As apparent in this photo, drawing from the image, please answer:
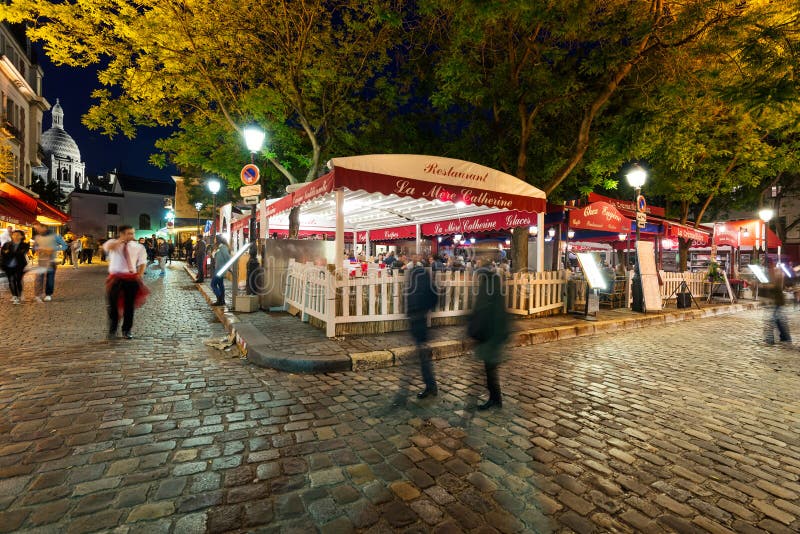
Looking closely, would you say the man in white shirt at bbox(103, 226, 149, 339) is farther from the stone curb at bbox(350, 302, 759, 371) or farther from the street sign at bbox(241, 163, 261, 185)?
the stone curb at bbox(350, 302, 759, 371)

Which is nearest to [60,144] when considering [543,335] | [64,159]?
[64,159]

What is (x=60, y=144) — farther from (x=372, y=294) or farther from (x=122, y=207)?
(x=372, y=294)

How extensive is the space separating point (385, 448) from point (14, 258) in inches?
448

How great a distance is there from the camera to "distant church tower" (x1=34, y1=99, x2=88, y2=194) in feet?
231

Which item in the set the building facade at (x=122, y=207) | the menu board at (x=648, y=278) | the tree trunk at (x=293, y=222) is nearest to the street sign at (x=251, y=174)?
the tree trunk at (x=293, y=222)

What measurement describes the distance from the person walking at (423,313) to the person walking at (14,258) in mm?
10639

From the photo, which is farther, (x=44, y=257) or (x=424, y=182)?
(x=44, y=257)

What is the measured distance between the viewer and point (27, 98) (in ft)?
82.2

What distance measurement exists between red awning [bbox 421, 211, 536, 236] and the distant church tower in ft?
274

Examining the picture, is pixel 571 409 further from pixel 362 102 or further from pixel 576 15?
pixel 362 102

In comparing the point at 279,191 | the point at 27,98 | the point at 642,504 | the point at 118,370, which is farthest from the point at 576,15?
the point at 27,98

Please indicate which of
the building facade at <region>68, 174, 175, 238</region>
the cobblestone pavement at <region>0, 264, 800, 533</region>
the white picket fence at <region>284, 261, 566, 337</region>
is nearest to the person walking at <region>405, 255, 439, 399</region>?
the cobblestone pavement at <region>0, 264, 800, 533</region>

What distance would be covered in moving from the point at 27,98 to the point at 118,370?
32362 millimetres

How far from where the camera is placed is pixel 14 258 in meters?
9.16
